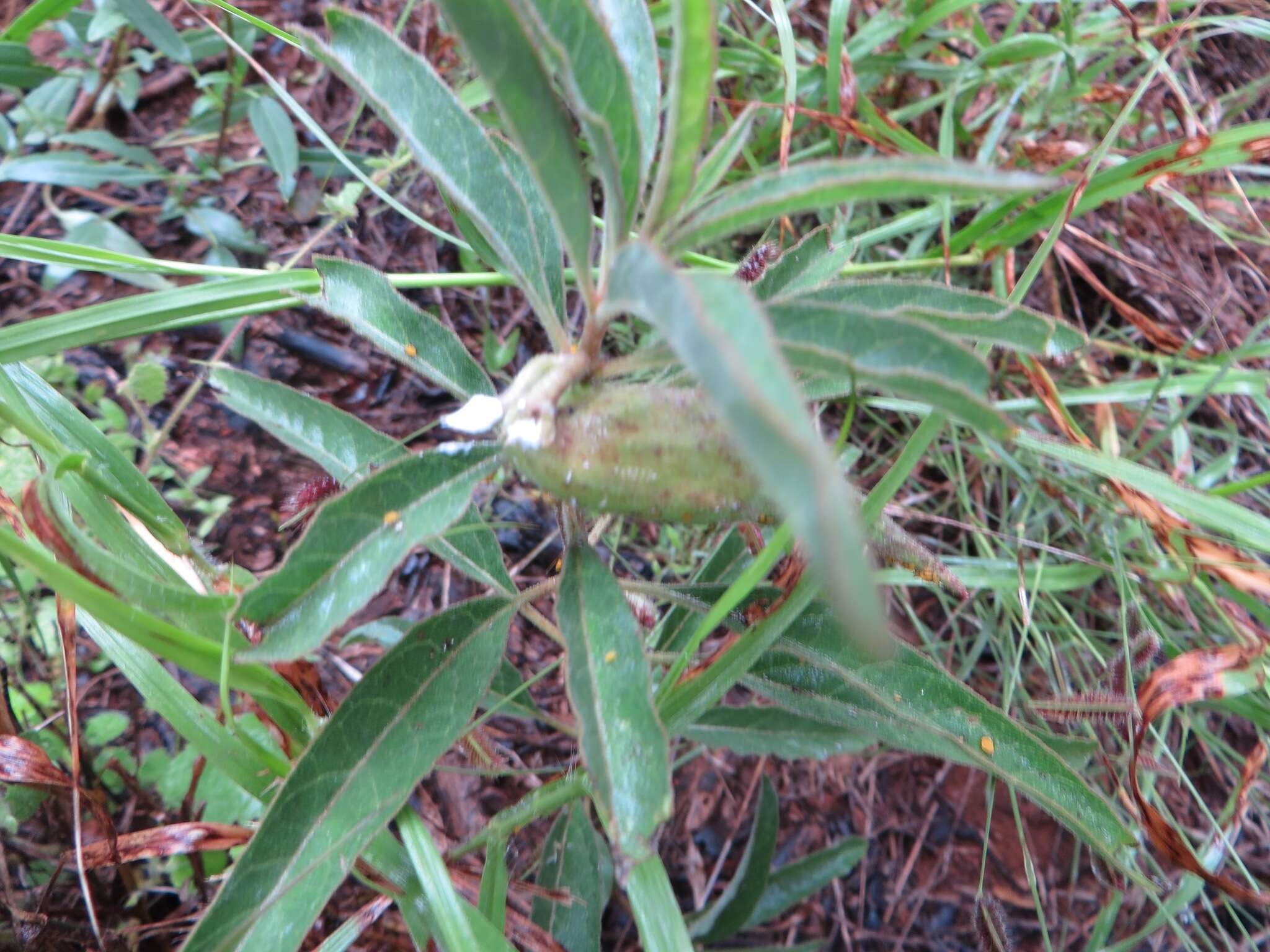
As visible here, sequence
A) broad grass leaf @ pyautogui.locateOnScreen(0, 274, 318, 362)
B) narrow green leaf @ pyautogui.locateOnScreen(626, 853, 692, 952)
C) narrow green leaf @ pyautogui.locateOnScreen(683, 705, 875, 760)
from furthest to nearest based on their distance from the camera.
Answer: narrow green leaf @ pyautogui.locateOnScreen(683, 705, 875, 760) < broad grass leaf @ pyautogui.locateOnScreen(0, 274, 318, 362) < narrow green leaf @ pyautogui.locateOnScreen(626, 853, 692, 952)

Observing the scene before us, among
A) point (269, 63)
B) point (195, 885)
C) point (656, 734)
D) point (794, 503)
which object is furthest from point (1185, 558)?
point (269, 63)

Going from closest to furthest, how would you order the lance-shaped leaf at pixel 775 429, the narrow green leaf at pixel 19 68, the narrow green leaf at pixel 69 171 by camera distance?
1. the lance-shaped leaf at pixel 775 429
2. the narrow green leaf at pixel 19 68
3. the narrow green leaf at pixel 69 171

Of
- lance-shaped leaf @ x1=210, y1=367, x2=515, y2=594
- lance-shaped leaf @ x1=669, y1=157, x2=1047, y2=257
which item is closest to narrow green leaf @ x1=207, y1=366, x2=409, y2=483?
lance-shaped leaf @ x1=210, y1=367, x2=515, y2=594

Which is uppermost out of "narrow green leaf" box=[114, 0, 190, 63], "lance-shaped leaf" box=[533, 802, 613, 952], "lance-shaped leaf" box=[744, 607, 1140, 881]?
"narrow green leaf" box=[114, 0, 190, 63]

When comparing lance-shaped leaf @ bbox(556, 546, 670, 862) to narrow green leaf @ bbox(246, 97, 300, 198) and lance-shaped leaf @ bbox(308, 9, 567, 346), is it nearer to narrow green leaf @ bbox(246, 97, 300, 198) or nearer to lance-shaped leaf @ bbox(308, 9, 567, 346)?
lance-shaped leaf @ bbox(308, 9, 567, 346)

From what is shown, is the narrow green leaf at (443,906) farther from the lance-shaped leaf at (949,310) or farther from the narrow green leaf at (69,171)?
the narrow green leaf at (69,171)

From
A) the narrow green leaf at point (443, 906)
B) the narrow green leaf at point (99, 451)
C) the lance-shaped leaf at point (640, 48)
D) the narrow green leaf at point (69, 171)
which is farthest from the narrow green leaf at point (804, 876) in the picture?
the narrow green leaf at point (69, 171)

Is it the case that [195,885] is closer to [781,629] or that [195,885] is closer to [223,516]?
[223,516]
